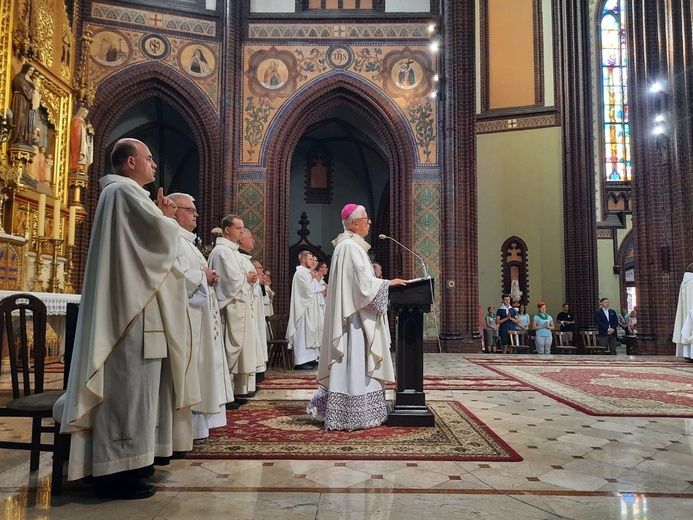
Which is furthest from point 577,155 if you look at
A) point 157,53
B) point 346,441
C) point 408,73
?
point 346,441

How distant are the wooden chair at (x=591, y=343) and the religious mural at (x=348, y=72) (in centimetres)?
620

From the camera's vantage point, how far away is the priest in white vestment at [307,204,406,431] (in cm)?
447

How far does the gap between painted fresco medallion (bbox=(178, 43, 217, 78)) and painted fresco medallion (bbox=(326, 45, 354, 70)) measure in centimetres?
290

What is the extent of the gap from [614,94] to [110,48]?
57.1ft

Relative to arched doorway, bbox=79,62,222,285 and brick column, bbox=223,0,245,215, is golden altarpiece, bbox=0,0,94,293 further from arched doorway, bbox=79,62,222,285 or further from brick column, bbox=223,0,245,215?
brick column, bbox=223,0,245,215

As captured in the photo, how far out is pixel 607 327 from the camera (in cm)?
1366

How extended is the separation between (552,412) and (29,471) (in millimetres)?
4371

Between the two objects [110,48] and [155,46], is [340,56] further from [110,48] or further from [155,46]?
[110,48]

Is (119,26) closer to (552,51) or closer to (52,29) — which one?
(52,29)

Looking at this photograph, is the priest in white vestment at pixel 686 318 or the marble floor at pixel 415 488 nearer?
the marble floor at pixel 415 488

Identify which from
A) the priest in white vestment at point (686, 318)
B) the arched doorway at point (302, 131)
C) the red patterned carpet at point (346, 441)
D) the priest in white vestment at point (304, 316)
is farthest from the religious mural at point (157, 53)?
the priest in white vestment at point (686, 318)

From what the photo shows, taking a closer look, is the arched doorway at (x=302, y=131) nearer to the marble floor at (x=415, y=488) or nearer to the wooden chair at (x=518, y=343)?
the wooden chair at (x=518, y=343)

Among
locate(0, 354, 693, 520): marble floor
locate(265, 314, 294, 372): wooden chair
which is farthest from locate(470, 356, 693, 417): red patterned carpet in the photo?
locate(265, 314, 294, 372): wooden chair

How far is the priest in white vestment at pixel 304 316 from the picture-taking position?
9227 mm
